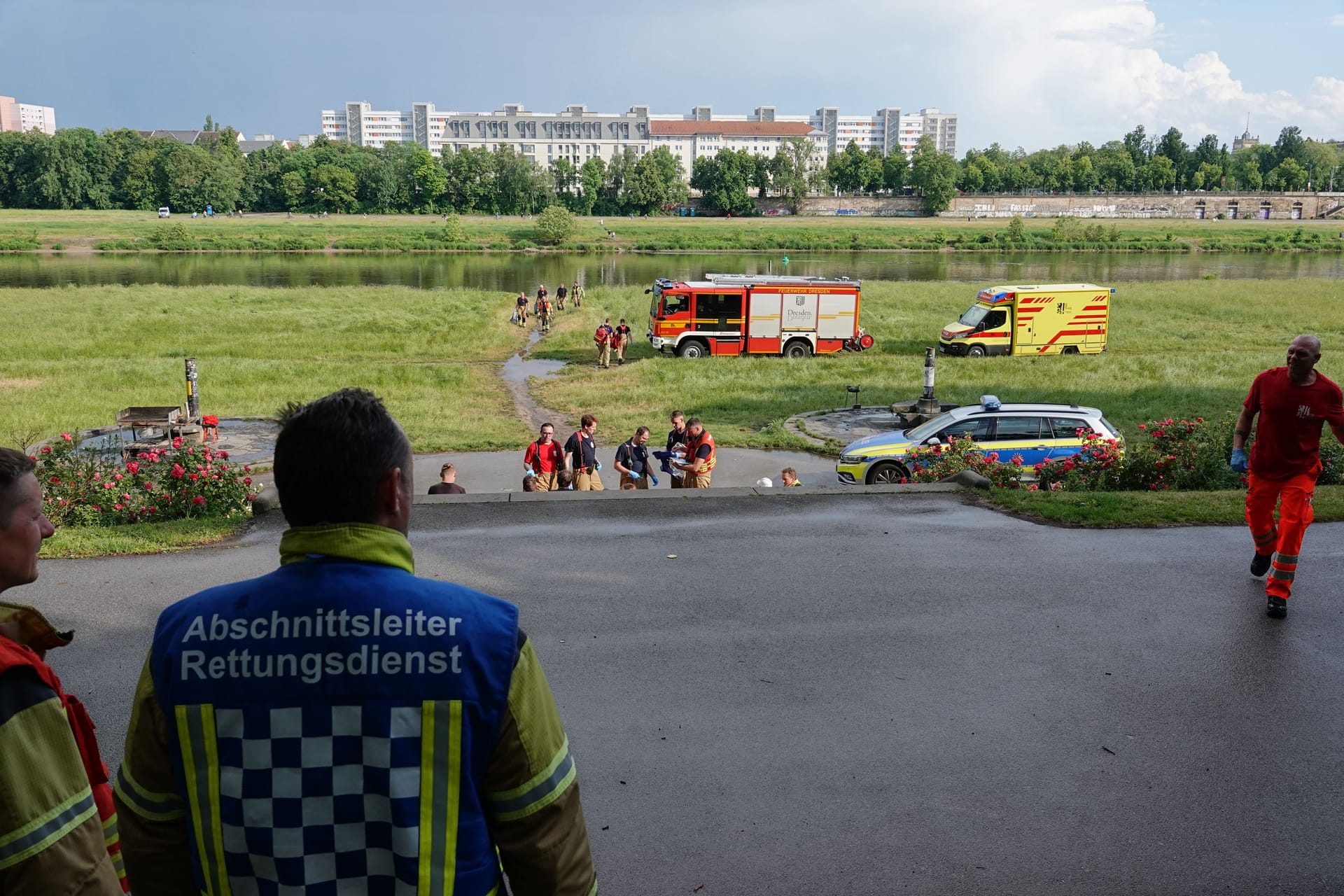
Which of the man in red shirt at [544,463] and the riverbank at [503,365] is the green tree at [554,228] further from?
the man in red shirt at [544,463]

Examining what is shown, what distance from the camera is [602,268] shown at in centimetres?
8425

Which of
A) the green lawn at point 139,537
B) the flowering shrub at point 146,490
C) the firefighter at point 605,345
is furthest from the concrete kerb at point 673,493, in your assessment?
the firefighter at point 605,345

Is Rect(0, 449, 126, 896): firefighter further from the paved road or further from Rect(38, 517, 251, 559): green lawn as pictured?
Rect(38, 517, 251, 559): green lawn

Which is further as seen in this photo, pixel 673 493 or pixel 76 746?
pixel 673 493

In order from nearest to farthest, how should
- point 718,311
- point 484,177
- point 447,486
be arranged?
point 447,486 < point 718,311 < point 484,177

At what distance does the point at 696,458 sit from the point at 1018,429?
5.04 m

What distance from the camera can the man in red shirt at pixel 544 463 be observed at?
1462cm

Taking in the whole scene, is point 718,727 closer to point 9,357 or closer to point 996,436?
point 996,436

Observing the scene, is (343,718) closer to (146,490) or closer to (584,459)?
(146,490)

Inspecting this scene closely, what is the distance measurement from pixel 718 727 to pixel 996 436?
447 inches

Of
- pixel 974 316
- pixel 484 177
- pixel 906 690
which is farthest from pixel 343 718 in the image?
pixel 484 177

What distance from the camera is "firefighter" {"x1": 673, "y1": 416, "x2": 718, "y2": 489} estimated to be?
15.1 m

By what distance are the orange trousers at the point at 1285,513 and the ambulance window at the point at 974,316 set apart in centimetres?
2823

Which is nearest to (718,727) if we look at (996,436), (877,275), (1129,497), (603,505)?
(603,505)
